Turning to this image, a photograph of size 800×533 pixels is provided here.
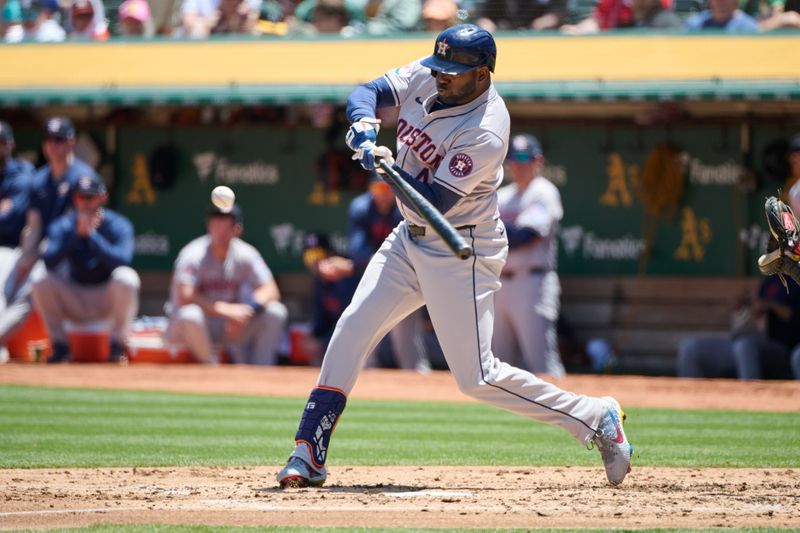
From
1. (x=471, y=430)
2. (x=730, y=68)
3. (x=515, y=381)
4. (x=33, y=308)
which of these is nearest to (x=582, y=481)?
(x=515, y=381)

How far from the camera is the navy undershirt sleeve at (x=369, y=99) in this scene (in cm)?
530

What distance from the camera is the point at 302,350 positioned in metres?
12.6

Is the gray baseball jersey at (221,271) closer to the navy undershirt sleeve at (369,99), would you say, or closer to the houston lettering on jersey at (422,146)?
the navy undershirt sleeve at (369,99)

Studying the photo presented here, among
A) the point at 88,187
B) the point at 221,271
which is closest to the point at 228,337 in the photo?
the point at 221,271

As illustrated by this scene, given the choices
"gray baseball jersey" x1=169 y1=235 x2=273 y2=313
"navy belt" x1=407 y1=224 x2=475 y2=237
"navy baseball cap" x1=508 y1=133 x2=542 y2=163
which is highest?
"navy belt" x1=407 y1=224 x2=475 y2=237

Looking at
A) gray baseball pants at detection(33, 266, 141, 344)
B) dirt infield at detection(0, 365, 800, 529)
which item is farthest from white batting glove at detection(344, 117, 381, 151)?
gray baseball pants at detection(33, 266, 141, 344)

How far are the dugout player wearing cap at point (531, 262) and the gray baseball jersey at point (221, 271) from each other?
7.21 feet

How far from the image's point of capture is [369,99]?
537 cm

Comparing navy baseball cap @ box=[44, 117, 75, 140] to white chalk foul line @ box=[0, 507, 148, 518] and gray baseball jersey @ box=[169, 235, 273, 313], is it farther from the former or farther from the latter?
white chalk foul line @ box=[0, 507, 148, 518]

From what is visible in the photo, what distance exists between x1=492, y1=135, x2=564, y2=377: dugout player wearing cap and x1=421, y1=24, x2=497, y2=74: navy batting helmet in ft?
18.8

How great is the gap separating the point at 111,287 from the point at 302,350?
1.92 metres

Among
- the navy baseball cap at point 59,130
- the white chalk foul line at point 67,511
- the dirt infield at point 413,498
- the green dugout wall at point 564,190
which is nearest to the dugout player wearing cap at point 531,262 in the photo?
the green dugout wall at point 564,190

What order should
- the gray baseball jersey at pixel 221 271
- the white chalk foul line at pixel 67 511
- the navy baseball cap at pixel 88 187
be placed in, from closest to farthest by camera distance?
the white chalk foul line at pixel 67 511, the navy baseball cap at pixel 88 187, the gray baseball jersey at pixel 221 271

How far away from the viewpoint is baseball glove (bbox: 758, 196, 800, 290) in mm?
5625
